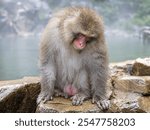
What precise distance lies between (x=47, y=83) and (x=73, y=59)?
32 cm

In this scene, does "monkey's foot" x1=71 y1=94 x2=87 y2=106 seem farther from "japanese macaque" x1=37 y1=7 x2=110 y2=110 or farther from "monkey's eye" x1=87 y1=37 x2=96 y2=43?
"monkey's eye" x1=87 y1=37 x2=96 y2=43

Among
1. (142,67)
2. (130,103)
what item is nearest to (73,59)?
(130,103)

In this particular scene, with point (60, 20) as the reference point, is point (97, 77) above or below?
below

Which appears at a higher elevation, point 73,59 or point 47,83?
point 73,59

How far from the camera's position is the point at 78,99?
12.2ft

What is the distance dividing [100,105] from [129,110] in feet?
0.88

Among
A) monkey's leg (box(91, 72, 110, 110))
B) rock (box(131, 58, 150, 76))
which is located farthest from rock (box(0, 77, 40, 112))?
rock (box(131, 58, 150, 76))

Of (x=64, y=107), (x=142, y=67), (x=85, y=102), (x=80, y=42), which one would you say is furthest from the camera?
(x=142, y=67)

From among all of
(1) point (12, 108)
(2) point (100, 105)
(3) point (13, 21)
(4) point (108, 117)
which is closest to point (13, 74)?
(3) point (13, 21)

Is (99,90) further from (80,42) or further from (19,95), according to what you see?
(19,95)

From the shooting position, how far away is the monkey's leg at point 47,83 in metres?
3.72

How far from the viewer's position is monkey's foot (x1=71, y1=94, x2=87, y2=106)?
3681mm

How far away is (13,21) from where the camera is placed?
30.5 feet

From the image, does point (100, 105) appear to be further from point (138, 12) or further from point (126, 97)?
point (138, 12)
